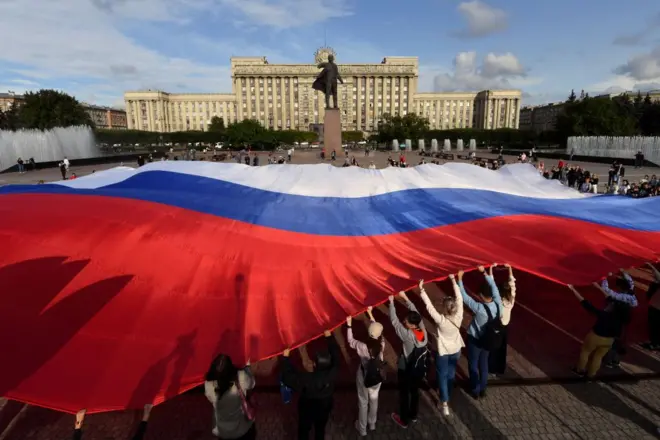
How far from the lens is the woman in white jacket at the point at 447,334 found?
3.77m

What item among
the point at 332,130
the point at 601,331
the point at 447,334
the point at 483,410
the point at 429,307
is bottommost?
the point at 483,410

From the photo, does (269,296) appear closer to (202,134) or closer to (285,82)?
(202,134)

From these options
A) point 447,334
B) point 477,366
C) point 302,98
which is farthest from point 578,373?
point 302,98

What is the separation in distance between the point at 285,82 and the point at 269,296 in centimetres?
11789

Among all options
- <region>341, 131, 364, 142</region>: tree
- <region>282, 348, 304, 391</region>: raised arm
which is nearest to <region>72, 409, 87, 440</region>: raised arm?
<region>282, 348, 304, 391</region>: raised arm

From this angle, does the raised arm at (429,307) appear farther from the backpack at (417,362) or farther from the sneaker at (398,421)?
the sneaker at (398,421)

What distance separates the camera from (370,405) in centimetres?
372

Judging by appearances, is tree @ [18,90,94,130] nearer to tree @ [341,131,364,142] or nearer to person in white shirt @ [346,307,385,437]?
tree @ [341,131,364,142]

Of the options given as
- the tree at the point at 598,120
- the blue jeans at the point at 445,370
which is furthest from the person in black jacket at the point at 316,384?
the tree at the point at 598,120

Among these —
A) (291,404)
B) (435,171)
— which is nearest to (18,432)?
(291,404)

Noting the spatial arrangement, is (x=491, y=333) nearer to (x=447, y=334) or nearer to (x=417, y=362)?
(x=447, y=334)

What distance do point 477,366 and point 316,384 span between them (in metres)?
2.11

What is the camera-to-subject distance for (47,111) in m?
52.6

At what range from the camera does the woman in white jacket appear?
3768mm
